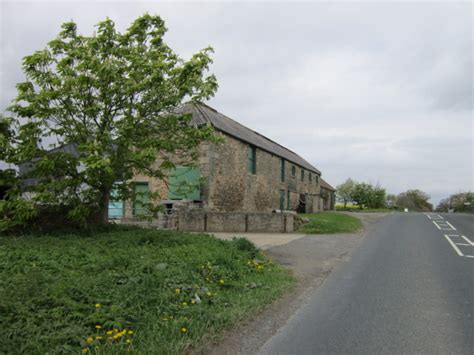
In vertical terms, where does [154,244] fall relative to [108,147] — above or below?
below

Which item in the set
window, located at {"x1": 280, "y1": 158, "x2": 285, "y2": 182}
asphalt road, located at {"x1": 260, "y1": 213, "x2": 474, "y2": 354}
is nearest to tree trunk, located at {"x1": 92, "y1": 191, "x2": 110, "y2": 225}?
asphalt road, located at {"x1": 260, "y1": 213, "x2": 474, "y2": 354}

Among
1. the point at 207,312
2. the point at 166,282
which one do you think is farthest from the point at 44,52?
the point at 207,312

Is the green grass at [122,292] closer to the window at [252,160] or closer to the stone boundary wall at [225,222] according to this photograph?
the stone boundary wall at [225,222]

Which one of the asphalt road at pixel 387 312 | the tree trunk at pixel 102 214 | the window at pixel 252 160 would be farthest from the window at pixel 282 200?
the tree trunk at pixel 102 214

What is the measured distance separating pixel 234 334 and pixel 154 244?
454 centimetres

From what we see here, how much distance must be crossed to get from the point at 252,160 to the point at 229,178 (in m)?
3.82

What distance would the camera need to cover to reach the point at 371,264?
9891 mm

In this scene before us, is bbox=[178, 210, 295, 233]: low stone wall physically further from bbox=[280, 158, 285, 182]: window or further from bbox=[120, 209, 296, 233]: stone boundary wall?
bbox=[280, 158, 285, 182]: window

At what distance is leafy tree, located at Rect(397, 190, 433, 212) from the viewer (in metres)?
76.0

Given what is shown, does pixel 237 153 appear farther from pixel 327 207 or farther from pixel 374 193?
pixel 374 193

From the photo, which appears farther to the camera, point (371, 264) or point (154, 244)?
point (371, 264)

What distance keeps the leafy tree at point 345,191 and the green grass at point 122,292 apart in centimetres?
6160

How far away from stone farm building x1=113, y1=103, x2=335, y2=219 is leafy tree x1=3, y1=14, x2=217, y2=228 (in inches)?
176

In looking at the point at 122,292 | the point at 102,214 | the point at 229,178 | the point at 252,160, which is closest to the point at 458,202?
the point at 252,160
